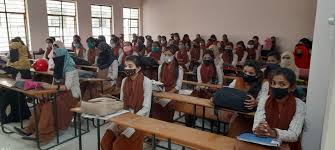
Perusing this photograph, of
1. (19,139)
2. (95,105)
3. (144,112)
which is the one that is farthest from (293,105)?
(19,139)

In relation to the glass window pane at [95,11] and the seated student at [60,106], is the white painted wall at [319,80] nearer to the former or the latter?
the seated student at [60,106]

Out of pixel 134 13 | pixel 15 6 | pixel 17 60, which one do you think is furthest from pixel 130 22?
pixel 17 60

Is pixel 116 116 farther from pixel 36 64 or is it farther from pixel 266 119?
pixel 36 64

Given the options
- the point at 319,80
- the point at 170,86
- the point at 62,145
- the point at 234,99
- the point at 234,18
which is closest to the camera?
the point at 319,80

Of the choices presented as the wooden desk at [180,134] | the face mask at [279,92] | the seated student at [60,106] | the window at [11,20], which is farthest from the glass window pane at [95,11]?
the face mask at [279,92]

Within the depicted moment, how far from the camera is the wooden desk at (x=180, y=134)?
2088 millimetres

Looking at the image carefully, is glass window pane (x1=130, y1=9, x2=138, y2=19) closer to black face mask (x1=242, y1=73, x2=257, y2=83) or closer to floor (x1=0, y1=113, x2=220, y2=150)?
floor (x1=0, y1=113, x2=220, y2=150)

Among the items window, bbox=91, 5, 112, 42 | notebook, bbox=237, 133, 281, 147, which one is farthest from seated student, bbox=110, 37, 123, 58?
notebook, bbox=237, 133, 281, 147

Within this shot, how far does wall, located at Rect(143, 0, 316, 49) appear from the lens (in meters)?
9.48

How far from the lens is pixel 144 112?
2.97 meters

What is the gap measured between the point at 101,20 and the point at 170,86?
24.0 ft

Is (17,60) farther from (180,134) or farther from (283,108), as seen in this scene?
(283,108)

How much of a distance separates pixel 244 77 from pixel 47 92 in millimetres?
2617

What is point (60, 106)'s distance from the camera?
13.1ft
